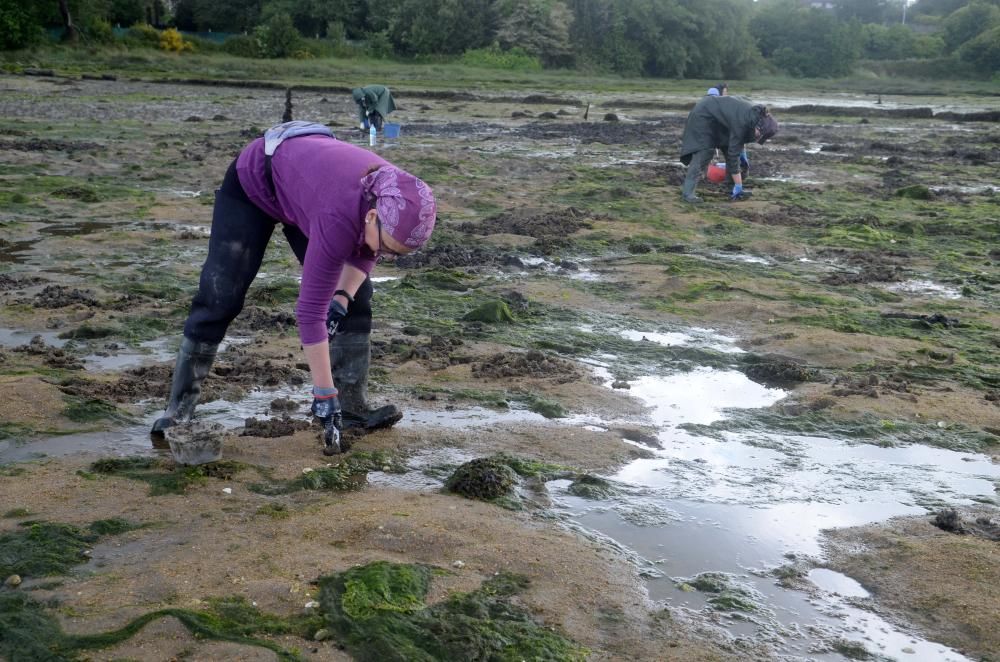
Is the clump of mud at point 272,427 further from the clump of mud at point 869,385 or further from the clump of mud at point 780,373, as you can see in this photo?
the clump of mud at point 869,385

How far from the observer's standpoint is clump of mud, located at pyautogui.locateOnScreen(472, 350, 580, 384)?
676 cm

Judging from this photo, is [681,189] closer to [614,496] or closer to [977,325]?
[977,325]

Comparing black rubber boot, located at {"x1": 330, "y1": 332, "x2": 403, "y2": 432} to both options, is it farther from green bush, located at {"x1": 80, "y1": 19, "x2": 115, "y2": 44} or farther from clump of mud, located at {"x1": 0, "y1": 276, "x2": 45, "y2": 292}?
green bush, located at {"x1": 80, "y1": 19, "x2": 115, "y2": 44}

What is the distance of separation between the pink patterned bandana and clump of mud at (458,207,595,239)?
712cm

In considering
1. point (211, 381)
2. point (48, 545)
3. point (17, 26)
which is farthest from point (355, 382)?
point (17, 26)

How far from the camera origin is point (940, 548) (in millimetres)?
4520

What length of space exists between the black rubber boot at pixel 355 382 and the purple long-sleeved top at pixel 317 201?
62 cm

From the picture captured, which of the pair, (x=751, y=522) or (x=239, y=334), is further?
(x=239, y=334)

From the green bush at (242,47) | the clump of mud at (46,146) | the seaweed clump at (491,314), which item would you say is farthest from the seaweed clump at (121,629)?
the green bush at (242,47)

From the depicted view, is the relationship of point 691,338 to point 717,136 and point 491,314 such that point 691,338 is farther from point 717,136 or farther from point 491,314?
point 717,136

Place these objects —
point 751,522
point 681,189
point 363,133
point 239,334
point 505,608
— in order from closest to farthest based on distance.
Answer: point 505,608, point 751,522, point 239,334, point 681,189, point 363,133

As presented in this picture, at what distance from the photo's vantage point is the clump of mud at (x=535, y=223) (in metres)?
11.5

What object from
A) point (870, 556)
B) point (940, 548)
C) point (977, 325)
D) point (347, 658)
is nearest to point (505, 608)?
point (347, 658)

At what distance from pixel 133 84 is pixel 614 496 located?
111 feet
